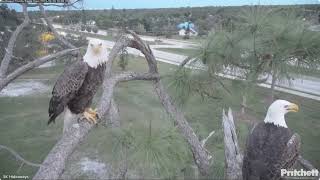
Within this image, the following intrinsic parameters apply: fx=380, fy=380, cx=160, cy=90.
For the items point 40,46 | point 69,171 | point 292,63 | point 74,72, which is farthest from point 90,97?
point 40,46

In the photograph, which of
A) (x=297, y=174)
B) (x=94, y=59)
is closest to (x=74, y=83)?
(x=94, y=59)

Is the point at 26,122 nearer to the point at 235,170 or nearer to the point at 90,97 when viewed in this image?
the point at 90,97

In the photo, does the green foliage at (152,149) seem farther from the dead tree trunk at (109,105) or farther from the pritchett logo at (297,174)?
the pritchett logo at (297,174)

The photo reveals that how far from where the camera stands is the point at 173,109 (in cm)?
265

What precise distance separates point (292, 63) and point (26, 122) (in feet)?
15.8

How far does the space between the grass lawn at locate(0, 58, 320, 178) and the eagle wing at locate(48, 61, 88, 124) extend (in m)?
0.42

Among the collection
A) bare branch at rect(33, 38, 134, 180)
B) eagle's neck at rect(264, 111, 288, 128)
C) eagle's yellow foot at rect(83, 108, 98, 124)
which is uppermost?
bare branch at rect(33, 38, 134, 180)

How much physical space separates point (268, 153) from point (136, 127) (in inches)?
32.3

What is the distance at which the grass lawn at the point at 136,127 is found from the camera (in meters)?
2.82

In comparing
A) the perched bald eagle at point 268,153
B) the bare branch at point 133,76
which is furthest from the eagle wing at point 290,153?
the bare branch at point 133,76

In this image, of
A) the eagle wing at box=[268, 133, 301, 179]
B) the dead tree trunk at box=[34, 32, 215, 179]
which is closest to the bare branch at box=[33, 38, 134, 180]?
the dead tree trunk at box=[34, 32, 215, 179]

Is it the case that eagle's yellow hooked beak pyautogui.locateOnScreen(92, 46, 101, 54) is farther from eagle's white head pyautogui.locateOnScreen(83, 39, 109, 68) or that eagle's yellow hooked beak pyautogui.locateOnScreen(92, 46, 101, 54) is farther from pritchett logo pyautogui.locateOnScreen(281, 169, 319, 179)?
pritchett logo pyautogui.locateOnScreen(281, 169, 319, 179)

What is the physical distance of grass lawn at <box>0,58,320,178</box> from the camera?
2.82 metres

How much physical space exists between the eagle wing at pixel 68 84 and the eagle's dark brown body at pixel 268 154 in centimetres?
103
